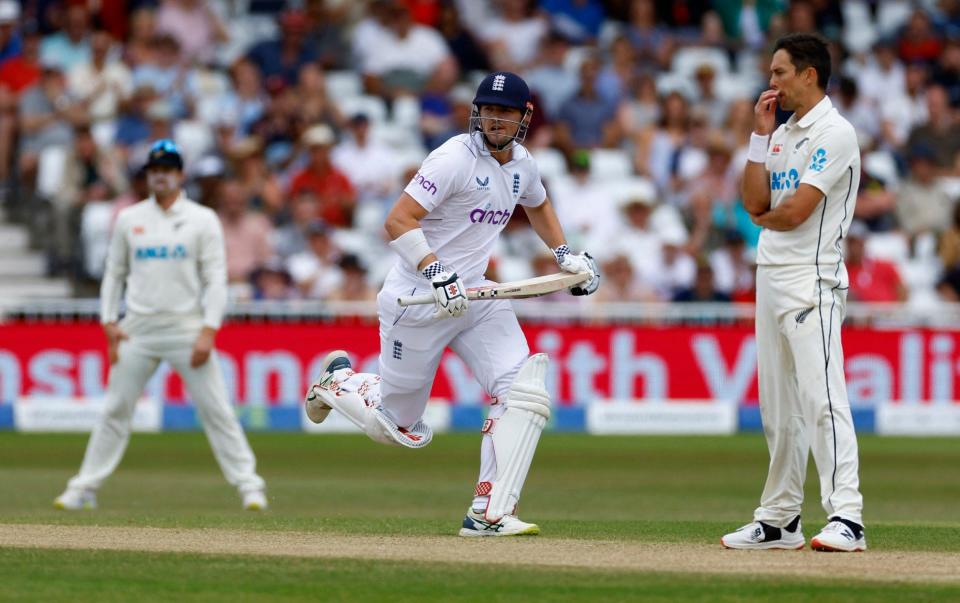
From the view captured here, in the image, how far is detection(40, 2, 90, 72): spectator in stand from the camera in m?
18.9

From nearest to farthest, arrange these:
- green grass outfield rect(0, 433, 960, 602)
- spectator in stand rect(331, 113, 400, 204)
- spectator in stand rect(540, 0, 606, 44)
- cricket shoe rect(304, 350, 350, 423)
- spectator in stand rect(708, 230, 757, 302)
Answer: green grass outfield rect(0, 433, 960, 602) < cricket shoe rect(304, 350, 350, 423) < spectator in stand rect(708, 230, 757, 302) < spectator in stand rect(331, 113, 400, 204) < spectator in stand rect(540, 0, 606, 44)

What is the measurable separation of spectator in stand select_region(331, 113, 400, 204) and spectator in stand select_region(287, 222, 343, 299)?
78cm

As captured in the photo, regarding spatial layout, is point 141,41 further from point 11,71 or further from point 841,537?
point 841,537

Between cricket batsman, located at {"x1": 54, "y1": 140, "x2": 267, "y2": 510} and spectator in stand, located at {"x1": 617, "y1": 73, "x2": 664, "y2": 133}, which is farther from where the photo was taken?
spectator in stand, located at {"x1": 617, "y1": 73, "x2": 664, "y2": 133}

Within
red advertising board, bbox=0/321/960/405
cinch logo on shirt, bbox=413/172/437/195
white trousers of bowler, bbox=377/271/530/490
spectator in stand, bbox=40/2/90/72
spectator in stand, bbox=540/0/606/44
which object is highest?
spectator in stand, bbox=540/0/606/44

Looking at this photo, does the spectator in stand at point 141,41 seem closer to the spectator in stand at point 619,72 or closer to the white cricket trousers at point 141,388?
the spectator in stand at point 619,72

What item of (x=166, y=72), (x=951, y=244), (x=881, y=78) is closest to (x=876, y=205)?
(x=951, y=244)

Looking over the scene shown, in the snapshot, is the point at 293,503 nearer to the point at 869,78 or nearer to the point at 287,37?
the point at 287,37

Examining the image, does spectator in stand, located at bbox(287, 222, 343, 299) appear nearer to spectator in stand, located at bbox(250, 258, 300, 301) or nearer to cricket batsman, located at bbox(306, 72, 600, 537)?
spectator in stand, located at bbox(250, 258, 300, 301)

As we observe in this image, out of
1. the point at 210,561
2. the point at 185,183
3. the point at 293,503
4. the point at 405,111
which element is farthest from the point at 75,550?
the point at 405,111

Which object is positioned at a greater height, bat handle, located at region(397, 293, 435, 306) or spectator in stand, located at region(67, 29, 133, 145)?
spectator in stand, located at region(67, 29, 133, 145)

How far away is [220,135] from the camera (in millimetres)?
18000

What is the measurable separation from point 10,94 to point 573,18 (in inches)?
256

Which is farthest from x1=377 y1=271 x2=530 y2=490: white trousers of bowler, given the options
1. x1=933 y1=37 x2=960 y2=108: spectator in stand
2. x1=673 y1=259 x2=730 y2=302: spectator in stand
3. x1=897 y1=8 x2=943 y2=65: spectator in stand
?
x1=897 y1=8 x2=943 y2=65: spectator in stand
